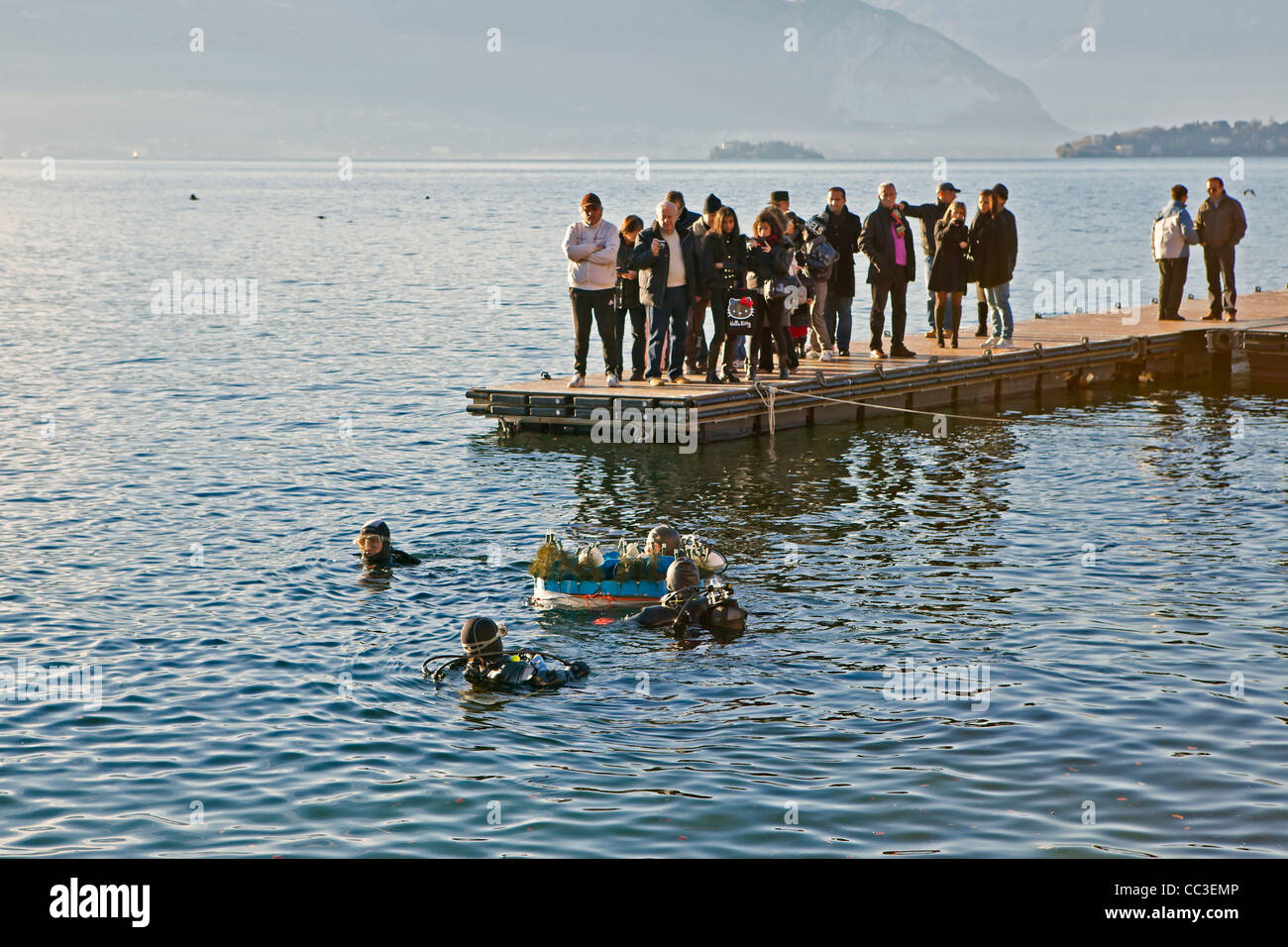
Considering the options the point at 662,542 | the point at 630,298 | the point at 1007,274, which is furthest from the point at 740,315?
the point at 662,542

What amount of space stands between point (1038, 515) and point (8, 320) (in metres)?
36.6

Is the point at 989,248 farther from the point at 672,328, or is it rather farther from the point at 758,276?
the point at 672,328

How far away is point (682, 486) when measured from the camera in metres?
19.3

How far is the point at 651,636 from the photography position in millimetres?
13078

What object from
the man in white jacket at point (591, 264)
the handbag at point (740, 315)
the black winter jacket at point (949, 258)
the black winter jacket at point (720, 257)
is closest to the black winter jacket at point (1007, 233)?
the black winter jacket at point (949, 258)

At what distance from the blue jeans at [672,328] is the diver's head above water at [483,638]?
9.30 meters

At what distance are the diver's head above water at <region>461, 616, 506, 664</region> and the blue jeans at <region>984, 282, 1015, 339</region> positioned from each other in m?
15.2

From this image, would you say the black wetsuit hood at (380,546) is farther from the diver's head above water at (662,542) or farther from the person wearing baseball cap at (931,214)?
the person wearing baseball cap at (931,214)

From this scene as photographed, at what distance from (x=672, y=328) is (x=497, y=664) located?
10784 millimetres

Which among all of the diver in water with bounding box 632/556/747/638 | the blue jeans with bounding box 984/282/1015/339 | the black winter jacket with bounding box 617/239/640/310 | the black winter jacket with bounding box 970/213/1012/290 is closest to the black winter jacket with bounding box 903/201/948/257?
the black winter jacket with bounding box 970/213/1012/290

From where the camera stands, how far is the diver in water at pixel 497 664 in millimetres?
11617

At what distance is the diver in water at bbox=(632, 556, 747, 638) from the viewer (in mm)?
12773

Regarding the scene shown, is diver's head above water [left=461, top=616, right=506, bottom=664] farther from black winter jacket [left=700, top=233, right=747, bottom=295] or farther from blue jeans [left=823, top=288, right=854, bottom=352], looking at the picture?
blue jeans [left=823, top=288, right=854, bottom=352]
